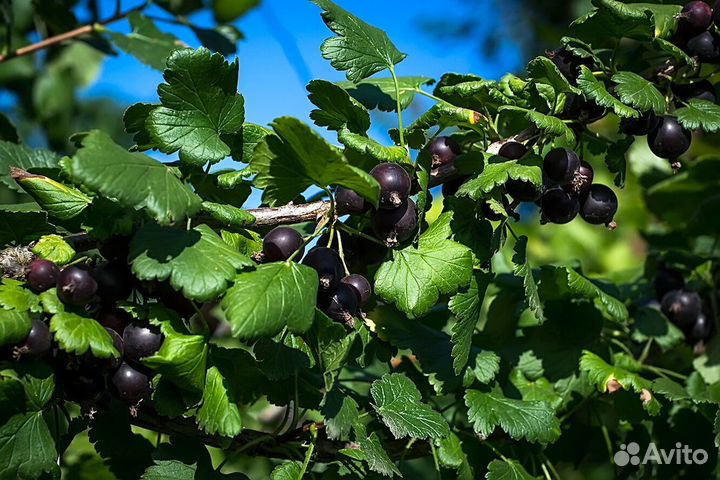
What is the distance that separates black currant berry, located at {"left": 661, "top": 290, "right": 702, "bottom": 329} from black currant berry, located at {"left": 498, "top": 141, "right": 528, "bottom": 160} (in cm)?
63

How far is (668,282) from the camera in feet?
5.05

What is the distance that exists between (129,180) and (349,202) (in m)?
0.26

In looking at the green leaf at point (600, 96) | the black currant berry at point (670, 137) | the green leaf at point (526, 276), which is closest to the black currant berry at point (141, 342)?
the green leaf at point (526, 276)

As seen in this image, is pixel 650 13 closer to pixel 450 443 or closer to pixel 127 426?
pixel 450 443

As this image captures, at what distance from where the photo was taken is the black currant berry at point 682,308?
58.4 inches

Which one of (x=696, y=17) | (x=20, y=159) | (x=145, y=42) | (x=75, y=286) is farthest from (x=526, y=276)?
(x=145, y=42)

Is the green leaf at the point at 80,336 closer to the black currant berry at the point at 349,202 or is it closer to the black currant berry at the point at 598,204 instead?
the black currant berry at the point at 349,202

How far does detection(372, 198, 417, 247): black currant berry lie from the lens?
928 mm

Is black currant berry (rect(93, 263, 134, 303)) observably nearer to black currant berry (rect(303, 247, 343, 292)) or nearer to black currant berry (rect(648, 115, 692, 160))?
black currant berry (rect(303, 247, 343, 292))

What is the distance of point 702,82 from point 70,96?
226cm

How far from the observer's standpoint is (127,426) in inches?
40.8

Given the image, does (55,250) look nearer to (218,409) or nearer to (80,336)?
(80,336)

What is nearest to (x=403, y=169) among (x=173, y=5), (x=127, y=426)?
(x=127, y=426)

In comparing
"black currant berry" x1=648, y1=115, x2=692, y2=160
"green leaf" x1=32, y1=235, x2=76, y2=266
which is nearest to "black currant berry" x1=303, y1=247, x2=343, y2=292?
"green leaf" x1=32, y1=235, x2=76, y2=266
